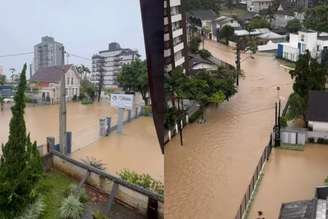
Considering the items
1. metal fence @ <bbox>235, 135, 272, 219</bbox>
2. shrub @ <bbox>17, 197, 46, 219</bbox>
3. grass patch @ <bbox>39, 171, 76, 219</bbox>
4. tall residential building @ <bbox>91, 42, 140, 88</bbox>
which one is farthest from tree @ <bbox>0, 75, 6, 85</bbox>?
metal fence @ <bbox>235, 135, 272, 219</bbox>

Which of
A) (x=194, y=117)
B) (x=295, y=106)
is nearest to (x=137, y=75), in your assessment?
(x=194, y=117)

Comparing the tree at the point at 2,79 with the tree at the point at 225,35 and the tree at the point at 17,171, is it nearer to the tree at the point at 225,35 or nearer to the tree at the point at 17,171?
the tree at the point at 17,171

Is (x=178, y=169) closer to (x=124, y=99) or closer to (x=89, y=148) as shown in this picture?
(x=89, y=148)

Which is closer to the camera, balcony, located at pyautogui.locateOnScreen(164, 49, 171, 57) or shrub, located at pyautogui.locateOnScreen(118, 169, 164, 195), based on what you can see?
balcony, located at pyautogui.locateOnScreen(164, 49, 171, 57)

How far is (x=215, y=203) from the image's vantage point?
2.32 meters

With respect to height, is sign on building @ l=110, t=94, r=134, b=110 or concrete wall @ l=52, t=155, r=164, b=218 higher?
sign on building @ l=110, t=94, r=134, b=110

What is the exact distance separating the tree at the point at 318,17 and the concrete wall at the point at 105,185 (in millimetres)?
5294

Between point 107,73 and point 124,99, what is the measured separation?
652 millimetres

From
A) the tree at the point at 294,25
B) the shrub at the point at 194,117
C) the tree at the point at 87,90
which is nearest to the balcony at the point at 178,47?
the shrub at the point at 194,117

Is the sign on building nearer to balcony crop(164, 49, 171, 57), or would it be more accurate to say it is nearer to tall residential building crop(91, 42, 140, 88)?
tall residential building crop(91, 42, 140, 88)

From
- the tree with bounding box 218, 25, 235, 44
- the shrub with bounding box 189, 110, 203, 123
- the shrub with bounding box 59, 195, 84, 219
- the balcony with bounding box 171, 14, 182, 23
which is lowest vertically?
the shrub with bounding box 59, 195, 84, 219

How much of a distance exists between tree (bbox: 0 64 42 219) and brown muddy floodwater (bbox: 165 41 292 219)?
0.88 metres

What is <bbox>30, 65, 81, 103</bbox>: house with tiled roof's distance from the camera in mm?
3281

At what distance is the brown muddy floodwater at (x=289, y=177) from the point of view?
2.92 meters
